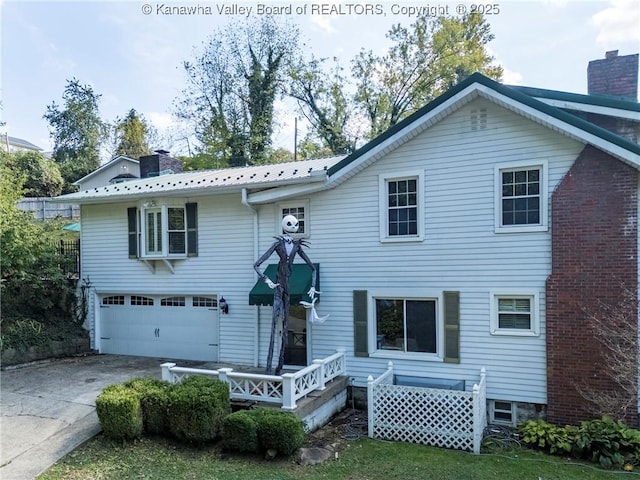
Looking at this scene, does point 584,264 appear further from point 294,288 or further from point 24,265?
point 24,265

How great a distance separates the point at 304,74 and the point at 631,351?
27.2 meters

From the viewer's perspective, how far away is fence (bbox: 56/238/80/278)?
1413 cm

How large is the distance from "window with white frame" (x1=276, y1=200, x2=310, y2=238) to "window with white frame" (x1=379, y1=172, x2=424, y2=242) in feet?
6.50

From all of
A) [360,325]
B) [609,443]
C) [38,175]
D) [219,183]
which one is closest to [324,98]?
[38,175]

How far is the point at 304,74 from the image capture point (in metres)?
30.0

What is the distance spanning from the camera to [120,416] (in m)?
6.95

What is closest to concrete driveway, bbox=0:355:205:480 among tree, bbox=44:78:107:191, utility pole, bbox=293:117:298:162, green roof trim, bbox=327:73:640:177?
green roof trim, bbox=327:73:640:177

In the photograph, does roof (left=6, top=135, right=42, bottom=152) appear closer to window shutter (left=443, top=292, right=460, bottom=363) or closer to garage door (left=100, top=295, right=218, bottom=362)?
garage door (left=100, top=295, right=218, bottom=362)

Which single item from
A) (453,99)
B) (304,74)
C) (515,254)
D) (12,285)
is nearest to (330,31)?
(453,99)

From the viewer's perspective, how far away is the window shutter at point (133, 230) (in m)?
12.9

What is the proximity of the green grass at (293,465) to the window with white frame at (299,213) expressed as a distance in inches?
204

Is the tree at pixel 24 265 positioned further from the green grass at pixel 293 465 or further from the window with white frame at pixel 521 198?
the window with white frame at pixel 521 198

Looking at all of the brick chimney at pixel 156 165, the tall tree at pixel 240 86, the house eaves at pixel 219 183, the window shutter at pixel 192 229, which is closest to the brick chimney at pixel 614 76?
the house eaves at pixel 219 183

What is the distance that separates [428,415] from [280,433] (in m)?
2.98
